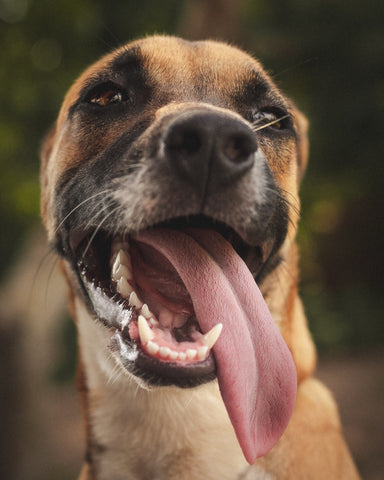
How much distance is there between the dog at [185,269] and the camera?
1654 mm

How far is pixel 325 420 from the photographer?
2236 mm

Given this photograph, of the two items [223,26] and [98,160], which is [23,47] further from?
[98,160]

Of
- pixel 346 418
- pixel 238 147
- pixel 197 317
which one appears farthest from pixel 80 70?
pixel 346 418

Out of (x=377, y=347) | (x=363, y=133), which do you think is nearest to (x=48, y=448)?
(x=363, y=133)

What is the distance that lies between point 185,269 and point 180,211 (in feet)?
0.95

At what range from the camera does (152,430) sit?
6.97 ft

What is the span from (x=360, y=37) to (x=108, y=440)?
16.2ft

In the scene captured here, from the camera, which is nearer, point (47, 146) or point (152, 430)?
point (152, 430)

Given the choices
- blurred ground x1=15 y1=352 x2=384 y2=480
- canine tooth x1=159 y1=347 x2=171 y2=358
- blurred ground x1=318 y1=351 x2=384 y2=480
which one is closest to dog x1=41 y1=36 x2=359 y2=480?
canine tooth x1=159 y1=347 x2=171 y2=358

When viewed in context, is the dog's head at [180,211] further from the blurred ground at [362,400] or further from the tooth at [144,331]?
the blurred ground at [362,400]

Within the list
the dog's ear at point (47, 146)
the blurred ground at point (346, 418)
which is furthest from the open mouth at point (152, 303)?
the blurred ground at point (346, 418)

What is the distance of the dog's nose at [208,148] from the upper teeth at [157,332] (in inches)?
21.1

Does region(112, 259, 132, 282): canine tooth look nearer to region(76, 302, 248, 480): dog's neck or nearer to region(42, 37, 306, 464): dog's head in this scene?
region(42, 37, 306, 464): dog's head

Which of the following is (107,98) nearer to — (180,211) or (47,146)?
(47,146)
